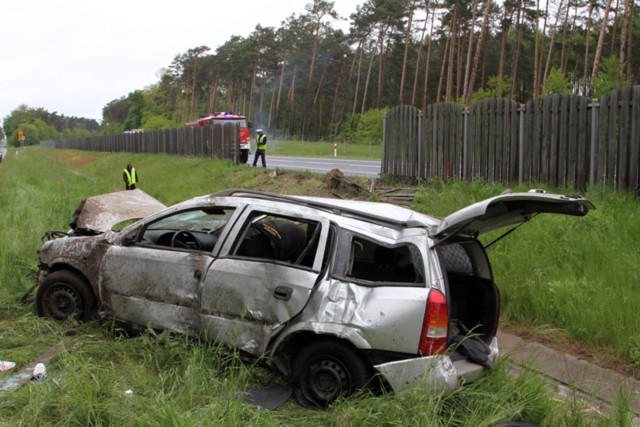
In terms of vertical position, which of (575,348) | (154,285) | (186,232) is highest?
(186,232)

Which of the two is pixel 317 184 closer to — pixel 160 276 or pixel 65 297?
pixel 65 297

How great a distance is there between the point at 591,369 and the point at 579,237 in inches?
99.4

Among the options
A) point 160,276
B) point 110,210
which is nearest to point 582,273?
point 160,276

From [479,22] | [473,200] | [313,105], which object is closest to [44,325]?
[473,200]

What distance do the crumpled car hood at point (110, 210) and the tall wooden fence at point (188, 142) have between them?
51.7ft

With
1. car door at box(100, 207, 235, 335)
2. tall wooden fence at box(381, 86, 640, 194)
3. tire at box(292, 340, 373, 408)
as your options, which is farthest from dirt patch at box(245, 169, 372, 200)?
tire at box(292, 340, 373, 408)

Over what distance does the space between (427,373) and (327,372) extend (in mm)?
716

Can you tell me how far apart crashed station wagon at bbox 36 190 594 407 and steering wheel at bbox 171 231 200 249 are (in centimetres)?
2

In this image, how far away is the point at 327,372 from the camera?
392 cm

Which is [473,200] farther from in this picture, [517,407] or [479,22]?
[479,22]

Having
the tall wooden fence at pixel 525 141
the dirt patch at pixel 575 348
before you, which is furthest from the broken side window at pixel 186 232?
the tall wooden fence at pixel 525 141

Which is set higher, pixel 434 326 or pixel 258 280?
pixel 258 280

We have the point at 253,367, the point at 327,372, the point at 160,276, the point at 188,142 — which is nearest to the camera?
the point at 327,372

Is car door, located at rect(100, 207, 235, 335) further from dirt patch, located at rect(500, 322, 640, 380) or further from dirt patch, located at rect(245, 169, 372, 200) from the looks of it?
dirt patch, located at rect(245, 169, 372, 200)
